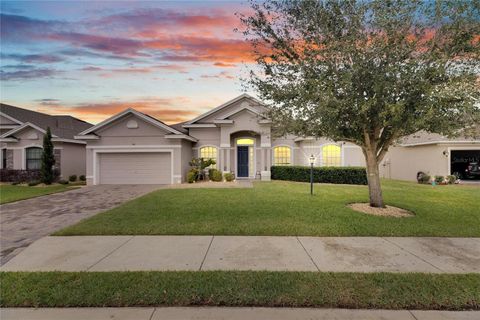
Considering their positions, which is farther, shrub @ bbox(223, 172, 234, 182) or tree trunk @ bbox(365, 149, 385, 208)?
shrub @ bbox(223, 172, 234, 182)

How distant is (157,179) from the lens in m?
17.5

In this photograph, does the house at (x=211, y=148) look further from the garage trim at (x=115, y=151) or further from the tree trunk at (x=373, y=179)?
the tree trunk at (x=373, y=179)

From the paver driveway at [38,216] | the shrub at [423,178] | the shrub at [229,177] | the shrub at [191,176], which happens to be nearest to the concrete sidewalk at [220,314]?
the paver driveway at [38,216]

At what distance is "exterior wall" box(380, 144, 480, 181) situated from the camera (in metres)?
17.9

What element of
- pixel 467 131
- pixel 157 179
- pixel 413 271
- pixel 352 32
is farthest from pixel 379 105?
pixel 157 179

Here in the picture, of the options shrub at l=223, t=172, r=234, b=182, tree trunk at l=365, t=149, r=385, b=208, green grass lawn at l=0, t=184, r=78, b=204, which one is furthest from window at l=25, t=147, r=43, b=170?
tree trunk at l=365, t=149, r=385, b=208

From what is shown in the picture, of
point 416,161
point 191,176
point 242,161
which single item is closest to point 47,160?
point 191,176

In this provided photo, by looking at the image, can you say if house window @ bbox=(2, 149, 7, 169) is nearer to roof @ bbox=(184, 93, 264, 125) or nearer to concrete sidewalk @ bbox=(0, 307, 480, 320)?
roof @ bbox=(184, 93, 264, 125)

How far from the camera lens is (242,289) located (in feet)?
11.6

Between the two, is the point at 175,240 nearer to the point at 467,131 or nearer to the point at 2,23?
the point at 467,131

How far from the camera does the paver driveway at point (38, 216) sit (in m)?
5.83

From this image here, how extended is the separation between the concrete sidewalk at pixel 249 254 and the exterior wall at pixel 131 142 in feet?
37.8

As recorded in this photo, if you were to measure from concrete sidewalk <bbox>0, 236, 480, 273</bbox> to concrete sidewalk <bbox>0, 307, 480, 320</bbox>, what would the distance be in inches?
Answer: 41.4

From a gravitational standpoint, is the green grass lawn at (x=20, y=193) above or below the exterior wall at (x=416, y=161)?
below
